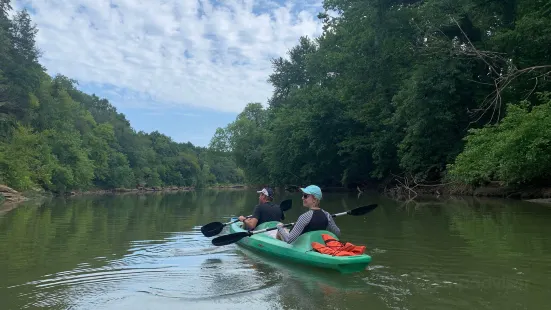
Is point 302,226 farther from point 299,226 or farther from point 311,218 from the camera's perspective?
point 311,218

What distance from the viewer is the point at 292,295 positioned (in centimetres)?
510

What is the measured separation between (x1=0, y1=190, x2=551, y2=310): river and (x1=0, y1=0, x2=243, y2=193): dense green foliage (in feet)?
85.5

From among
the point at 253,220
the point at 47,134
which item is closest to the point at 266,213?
the point at 253,220

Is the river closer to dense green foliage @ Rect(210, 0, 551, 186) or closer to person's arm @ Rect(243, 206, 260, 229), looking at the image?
A: person's arm @ Rect(243, 206, 260, 229)

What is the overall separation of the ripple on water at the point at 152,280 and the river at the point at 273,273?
0.04ft

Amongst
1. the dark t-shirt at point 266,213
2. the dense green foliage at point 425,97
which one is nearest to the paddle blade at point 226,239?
the dark t-shirt at point 266,213

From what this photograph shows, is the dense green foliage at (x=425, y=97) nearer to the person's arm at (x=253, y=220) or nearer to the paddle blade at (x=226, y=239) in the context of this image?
the person's arm at (x=253, y=220)

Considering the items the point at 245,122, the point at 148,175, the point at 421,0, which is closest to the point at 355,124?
the point at 421,0

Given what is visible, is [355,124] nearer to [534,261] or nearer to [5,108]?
[534,261]

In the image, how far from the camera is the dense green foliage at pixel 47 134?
35.3 metres

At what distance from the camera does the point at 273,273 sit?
6414 millimetres

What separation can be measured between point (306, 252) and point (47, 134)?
142 feet

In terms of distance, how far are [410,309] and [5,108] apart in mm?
42006

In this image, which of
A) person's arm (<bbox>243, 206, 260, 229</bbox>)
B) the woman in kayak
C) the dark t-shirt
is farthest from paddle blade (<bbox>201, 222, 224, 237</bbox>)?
the woman in kayak
